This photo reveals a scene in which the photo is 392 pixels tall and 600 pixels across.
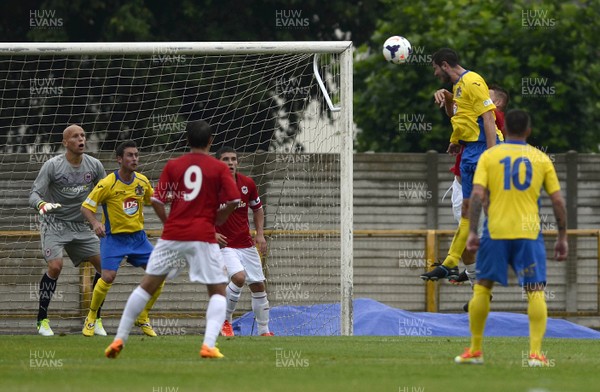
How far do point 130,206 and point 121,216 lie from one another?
0.53 feet

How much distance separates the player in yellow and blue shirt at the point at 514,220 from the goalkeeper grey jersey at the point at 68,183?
632 cm

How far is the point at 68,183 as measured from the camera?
14898 mm

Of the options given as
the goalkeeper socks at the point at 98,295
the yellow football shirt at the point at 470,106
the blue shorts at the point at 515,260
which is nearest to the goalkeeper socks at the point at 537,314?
the blue shorts at the point at 515,260

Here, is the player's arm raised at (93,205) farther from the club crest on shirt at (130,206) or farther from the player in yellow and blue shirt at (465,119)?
the player in yellow and blue shirt at (465,119)

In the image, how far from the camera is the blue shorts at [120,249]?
47.9 ft

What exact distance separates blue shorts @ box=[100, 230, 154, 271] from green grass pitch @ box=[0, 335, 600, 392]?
146 centimetres

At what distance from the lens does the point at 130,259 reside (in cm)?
1482

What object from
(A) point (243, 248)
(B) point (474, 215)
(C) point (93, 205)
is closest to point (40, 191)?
(C) point (93, 205)

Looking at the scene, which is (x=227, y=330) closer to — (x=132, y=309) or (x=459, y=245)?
(x=459, y=245)

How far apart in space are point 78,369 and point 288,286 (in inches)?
375

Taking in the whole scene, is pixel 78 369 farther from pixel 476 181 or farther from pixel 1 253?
pixel 1 253

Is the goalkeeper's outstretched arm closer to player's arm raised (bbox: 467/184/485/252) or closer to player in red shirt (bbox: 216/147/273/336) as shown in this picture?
player in red shirt (bbox: 216/147/273/336)

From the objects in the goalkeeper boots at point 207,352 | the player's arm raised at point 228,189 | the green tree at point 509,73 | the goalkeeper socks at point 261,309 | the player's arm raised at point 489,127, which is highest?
the green tree at point 509,73

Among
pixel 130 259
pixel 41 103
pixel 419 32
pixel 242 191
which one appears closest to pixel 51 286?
pixel 130 259
